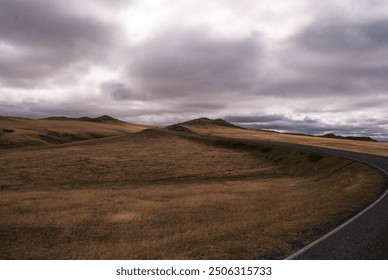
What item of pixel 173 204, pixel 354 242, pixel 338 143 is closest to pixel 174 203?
pixel 173 204

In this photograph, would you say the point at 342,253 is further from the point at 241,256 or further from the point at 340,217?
the point at 340,217

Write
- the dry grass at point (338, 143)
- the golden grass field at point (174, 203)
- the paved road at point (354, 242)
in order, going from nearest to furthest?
Answer: the paved road at point (354, 242) < the golden grass field at point (174, 203) < the dry grass at point (338, 143)

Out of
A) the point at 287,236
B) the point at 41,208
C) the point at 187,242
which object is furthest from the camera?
the point at 41,208

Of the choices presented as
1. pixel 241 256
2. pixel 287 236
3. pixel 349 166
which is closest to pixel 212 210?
pixel 287 236

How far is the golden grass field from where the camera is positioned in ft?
52.4

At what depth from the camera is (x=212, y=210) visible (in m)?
27.4

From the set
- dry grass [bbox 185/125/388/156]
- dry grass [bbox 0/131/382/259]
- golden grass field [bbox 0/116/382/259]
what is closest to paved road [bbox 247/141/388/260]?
golden grass field [bbox 0/116/382/259]

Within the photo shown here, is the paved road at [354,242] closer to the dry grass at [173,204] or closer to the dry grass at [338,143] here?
the dry grass at [173,204]

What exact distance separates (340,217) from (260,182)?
24428mm

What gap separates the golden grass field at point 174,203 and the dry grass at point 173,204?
8cm

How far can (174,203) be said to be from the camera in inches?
1196

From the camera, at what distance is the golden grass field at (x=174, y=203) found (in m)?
16.0

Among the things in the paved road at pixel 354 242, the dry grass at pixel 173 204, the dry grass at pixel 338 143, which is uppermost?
the dry grass at pixel 338 143

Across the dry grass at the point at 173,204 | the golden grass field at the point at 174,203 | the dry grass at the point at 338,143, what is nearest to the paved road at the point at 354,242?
the golden grass field at the point at 174,203
